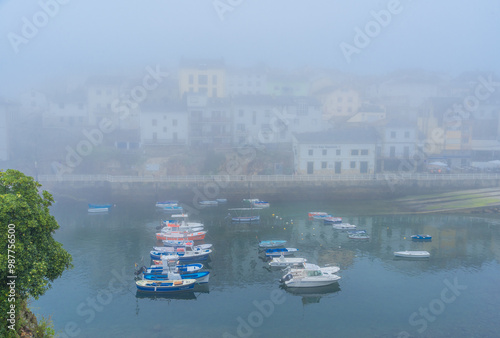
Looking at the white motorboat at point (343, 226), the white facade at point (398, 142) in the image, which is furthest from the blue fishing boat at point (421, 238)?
the white facade at point (398, 142)

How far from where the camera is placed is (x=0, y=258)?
578 inches

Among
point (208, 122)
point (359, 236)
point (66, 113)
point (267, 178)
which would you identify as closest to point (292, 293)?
point (359, 236)

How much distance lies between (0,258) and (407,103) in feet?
365

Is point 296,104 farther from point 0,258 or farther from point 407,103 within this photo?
point 0,258

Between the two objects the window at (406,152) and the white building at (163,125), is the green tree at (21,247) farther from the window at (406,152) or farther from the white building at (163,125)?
the window at (406,152)

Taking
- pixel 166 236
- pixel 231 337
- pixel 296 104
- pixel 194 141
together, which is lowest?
pixel 231 337

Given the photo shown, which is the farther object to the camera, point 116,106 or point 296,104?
point 116,106

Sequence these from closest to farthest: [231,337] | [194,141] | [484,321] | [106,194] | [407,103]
Answer: [231,337]
[484,321]
[106,194]
[194,141]
[407,103]

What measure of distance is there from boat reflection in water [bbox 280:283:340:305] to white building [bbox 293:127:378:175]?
133 feet

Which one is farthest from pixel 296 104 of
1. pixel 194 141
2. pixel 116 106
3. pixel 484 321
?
pixel 484 321

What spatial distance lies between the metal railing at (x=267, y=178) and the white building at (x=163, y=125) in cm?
1333

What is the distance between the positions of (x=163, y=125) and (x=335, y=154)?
Result: 33068 millimetres

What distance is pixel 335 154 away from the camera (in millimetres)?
72062

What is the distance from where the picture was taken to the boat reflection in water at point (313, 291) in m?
31.2
